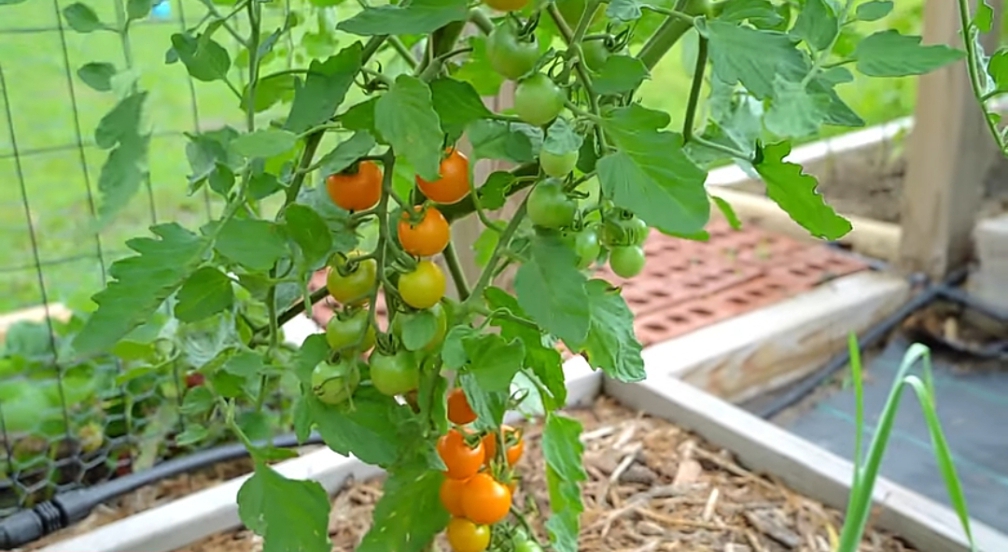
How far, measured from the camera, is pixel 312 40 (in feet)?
2.56

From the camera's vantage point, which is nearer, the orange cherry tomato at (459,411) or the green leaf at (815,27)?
the green leaf at (815,27)

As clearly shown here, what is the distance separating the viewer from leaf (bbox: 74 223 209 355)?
0.49 meters

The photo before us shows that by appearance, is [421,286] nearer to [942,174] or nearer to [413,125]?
[413,125]

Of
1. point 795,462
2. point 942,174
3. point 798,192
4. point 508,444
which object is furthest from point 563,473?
point 942,174

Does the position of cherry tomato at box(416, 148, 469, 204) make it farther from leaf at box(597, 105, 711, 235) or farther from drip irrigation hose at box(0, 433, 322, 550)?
drip irrigation hose at box(0, 433, 322, 550)

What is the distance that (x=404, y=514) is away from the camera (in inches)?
26.0

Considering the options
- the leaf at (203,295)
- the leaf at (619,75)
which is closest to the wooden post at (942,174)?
the leaf at (619,75)

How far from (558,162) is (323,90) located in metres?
0.14

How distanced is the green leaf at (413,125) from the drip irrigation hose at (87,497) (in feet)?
2.19

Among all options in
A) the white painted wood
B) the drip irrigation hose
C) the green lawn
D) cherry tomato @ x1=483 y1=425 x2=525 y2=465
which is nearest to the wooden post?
the green lawn

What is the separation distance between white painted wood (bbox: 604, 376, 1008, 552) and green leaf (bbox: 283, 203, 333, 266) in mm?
781

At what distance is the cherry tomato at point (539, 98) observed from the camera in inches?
18.0

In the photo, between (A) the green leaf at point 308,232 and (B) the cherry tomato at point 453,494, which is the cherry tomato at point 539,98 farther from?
(B) the cherry tomato at point 453,494

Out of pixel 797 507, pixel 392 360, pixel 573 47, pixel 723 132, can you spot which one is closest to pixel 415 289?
pixel 392 360
